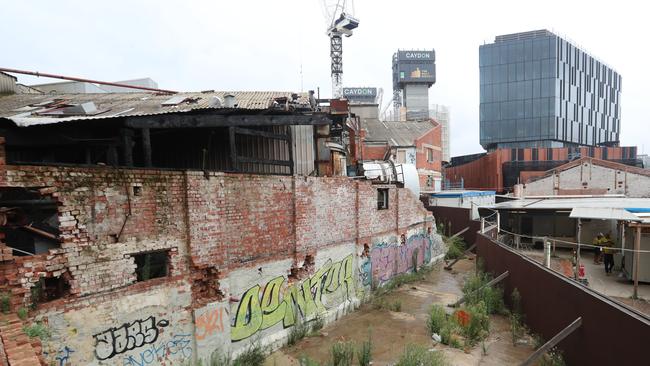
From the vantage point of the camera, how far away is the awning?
9027 millimetres

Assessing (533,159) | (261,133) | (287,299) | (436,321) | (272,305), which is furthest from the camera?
(533,159)

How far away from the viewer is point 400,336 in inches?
383

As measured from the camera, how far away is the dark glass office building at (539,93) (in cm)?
6244

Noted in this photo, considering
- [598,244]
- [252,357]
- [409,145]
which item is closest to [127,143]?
[252,357]

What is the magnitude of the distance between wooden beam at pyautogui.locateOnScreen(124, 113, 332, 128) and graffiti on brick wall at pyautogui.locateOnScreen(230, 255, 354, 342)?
3.90 meters

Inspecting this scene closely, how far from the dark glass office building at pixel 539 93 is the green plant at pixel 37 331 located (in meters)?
72.1

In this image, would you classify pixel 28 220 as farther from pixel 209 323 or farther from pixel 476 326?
pixel 476 326

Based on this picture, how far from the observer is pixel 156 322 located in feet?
20.3

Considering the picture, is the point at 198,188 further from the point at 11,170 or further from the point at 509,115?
the point at 509,115

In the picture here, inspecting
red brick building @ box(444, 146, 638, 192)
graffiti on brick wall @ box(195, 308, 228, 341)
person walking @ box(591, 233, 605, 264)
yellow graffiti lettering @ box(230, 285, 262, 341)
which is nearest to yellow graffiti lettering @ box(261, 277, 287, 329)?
yellow graffiti lettering @ box(230, 285, 262, 341)

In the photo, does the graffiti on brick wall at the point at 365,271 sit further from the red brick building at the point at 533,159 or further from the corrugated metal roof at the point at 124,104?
the red brick building at the point at 533,159

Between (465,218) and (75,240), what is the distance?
66.9 feet

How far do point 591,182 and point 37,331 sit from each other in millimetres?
32752

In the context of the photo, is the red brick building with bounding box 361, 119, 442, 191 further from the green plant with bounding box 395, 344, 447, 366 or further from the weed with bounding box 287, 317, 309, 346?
the green plant with bounding box 395, 344, 447, 366
